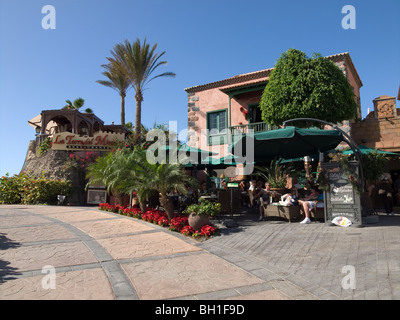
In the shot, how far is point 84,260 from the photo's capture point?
4.67 m

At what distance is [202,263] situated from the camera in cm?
460

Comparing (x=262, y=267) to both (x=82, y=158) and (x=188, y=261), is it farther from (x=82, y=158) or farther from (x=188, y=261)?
(x=82, y=158)

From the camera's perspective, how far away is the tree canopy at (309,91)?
33.4ft

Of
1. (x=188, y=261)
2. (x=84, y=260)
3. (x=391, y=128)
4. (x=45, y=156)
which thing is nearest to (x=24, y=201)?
(x=45, y=156)

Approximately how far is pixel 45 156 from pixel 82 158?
2518mm

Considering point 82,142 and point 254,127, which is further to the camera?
point 82,142

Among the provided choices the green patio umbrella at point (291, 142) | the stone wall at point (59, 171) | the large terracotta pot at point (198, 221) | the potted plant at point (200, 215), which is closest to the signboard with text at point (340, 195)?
the green patio umbrella at point (291, 142)

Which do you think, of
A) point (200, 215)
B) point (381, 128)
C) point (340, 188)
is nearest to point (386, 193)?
point (340, 188)

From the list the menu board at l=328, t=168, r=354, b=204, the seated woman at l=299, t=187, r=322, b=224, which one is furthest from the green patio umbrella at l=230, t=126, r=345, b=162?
the seated woman at l=299, t=187, r=322, b=224

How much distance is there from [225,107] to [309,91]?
650 cm

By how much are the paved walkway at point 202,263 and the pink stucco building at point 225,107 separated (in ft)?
30.4

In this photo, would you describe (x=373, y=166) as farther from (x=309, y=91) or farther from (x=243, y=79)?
(x=243, y=79)

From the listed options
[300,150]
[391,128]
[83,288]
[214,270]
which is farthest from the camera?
[391,128]

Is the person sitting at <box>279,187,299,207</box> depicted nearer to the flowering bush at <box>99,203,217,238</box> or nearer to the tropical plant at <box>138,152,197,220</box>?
the flowering bush at <box>99,203,217,238</box>
